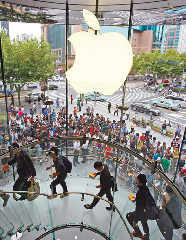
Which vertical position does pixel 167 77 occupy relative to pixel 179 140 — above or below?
above

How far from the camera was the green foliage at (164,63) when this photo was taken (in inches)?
826

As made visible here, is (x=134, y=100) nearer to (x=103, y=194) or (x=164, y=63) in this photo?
(x=164, y=63)

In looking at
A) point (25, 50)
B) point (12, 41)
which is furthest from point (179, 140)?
point (12, 41)

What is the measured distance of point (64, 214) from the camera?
423 cm

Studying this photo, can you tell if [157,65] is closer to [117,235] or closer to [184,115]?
[184,115]

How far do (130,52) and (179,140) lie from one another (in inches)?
306

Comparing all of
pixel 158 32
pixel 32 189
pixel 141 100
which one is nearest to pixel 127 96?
pixel 141 100

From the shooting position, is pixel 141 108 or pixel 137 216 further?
pixel 141 108

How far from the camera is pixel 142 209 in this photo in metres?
3.39

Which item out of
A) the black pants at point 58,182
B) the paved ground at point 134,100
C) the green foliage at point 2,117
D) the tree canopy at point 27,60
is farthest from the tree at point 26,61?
the black pants at point 58,182

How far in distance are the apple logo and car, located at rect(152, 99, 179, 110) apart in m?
15.1

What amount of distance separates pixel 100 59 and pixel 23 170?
2.79m

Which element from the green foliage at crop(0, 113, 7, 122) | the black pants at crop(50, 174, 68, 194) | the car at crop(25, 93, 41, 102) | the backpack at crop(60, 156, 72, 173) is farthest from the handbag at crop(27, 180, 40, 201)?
the car at crop(25, 93, 41, 102)

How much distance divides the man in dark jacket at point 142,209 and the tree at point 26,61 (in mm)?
13012
